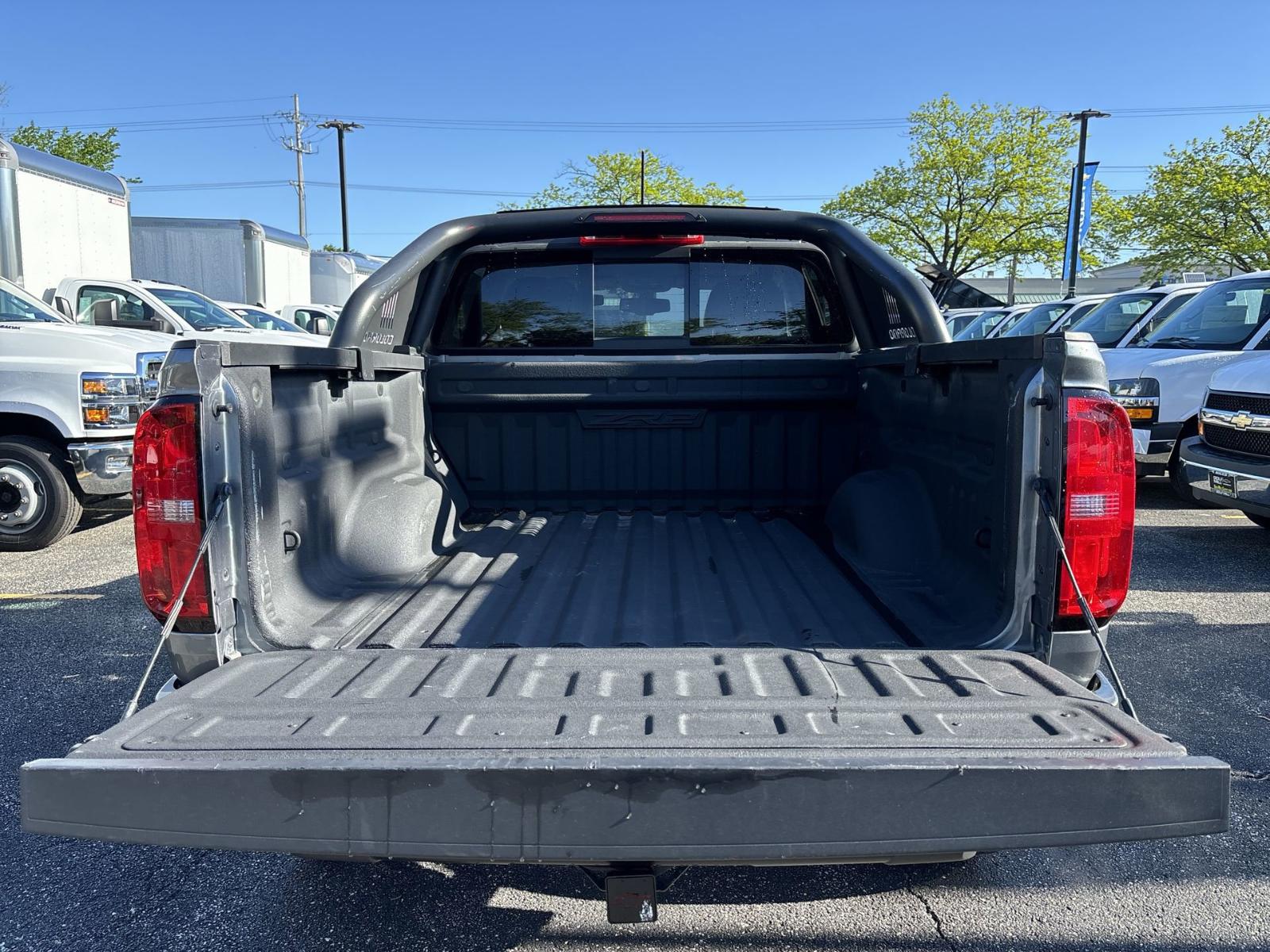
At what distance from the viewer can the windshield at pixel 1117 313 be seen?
10.6m

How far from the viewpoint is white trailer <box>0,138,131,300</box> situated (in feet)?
32.8

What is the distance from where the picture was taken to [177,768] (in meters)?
1.58

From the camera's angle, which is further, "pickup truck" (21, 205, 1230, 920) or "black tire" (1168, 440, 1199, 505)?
"black tire" (1168, 440, 1199, 505)

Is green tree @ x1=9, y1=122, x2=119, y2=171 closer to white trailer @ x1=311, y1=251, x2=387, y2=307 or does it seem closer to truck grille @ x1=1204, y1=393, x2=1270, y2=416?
white trailer @ x1=311, y1=251, x2=387, y2=307

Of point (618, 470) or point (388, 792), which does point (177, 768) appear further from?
point (618, 470)

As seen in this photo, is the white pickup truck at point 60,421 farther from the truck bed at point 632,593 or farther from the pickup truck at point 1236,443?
the pickup truck at point 1236,443

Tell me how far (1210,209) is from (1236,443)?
92.2 ft

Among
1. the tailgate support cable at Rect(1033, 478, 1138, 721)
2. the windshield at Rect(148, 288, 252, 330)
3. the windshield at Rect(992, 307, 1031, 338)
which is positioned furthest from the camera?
the windshield at Rect(992, 307, 1031, 338)

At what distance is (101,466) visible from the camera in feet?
21.6

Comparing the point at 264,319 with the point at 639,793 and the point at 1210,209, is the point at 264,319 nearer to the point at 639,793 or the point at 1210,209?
the point at 639,793

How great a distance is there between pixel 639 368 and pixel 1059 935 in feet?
8.63

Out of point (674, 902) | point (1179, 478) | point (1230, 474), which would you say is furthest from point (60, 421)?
point (1179, 478)

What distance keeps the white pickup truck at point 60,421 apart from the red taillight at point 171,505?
16.8 feet

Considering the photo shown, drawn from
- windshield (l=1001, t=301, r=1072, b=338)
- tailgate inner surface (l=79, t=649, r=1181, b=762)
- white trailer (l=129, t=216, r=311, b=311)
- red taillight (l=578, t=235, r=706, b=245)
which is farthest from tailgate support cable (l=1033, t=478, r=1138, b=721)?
white trailer (l=129, t=216, r=311, b=311)
